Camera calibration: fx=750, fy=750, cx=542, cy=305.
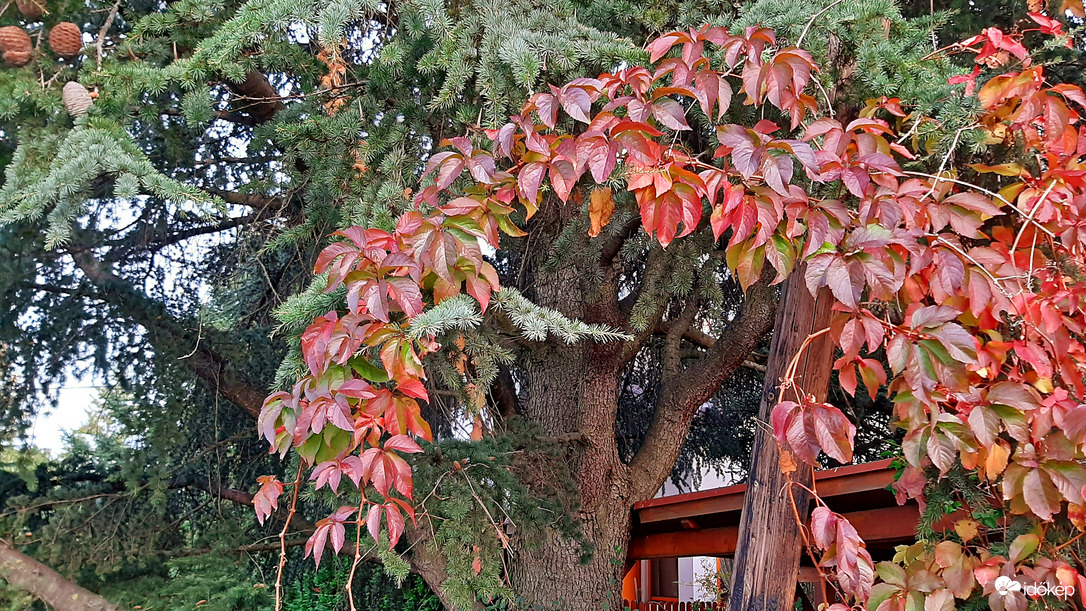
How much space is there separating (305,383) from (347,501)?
3.41ft

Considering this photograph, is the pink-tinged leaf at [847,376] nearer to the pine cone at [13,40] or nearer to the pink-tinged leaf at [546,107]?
the pink-tinged leaf at [546,107]

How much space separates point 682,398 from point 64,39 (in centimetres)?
318

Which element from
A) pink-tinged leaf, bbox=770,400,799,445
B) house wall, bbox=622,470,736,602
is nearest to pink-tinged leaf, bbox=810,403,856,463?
pink-tinged leaf, bbox=770,400,799,445

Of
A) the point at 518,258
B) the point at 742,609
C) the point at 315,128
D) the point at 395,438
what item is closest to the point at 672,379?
the point at 518,258

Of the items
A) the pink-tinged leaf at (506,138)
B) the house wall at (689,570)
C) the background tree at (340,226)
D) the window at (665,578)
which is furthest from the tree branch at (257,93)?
the window at (665,578)

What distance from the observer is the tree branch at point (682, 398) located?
3887mm

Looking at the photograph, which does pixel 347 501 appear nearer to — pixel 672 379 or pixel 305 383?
pixel 305 383

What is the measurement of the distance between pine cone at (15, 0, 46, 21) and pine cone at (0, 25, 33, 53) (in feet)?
0.44

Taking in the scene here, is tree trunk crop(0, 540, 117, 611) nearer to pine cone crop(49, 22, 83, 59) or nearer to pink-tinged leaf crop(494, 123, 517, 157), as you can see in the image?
pine cone crop(49, 22, 83, 59)

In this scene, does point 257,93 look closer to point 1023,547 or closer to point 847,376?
point 847,376

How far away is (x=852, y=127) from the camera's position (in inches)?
64.8

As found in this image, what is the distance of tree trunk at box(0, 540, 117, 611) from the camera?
3166 millimetres

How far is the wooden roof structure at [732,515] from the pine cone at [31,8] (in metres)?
2.86

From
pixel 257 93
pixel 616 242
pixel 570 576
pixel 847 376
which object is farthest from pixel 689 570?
pixel 847 376
